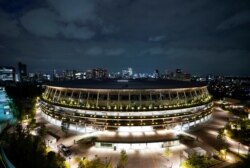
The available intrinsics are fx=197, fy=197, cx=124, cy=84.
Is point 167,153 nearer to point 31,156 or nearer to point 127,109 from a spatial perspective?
point 127,109

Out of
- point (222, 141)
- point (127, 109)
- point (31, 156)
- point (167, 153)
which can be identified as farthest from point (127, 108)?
point (31, 156)

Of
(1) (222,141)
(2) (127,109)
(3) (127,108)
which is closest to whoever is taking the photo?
(1) (222,141)

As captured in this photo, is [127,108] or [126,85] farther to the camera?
[126,85]

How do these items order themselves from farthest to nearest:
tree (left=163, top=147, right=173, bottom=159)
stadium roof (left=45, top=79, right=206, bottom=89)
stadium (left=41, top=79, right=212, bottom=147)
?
stadium roof (left=45, top=79, right=206, bottom=89) → stadium (left=41, top=79, right=212, bottom=147) → tree (left=163, top=147, right=173, bottom=159)

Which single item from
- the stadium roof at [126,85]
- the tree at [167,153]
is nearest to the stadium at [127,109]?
the stadium roof at [126,85]

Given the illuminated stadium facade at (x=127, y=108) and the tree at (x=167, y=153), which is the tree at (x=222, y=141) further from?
the tree at (x=167, y=153)

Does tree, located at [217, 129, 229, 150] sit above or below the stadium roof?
below

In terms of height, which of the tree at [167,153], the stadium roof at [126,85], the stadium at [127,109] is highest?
the stadium roof at [126,85]

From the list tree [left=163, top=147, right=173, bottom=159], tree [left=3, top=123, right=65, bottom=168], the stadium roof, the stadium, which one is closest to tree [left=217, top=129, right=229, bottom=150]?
the stadium

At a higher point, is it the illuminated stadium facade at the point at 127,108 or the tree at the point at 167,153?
the illuminated stadium facade at the point at 127,108

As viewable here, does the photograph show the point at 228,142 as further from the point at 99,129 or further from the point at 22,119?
the point at 22,119

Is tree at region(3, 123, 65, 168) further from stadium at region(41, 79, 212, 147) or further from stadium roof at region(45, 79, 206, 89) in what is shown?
stadium roof at region(45, 79, 206, 89)
